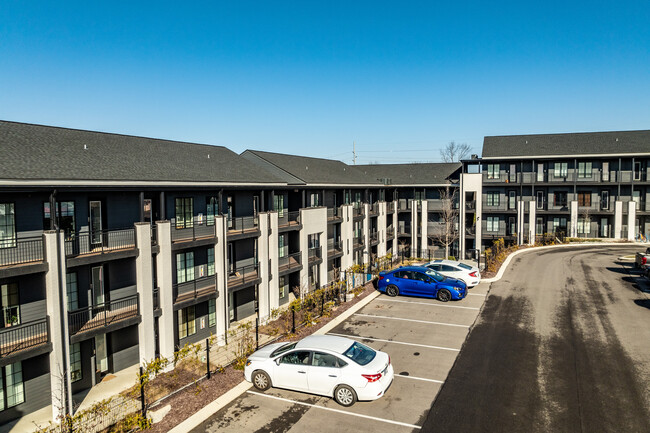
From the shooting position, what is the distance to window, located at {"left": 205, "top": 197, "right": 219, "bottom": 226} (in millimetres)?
21891

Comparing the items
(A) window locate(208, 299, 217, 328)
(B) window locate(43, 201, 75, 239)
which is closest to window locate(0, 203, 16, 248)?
(B) window locate(43, 201, 75, 239)

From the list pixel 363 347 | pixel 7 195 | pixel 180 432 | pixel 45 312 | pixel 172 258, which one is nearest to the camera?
pixel 180 432

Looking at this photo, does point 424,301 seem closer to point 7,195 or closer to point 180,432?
point 180,432

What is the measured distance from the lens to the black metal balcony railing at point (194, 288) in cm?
1950

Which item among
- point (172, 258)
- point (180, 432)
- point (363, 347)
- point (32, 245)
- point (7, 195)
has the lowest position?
point (180, 432)

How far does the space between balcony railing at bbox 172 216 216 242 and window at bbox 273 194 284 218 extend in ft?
20.4

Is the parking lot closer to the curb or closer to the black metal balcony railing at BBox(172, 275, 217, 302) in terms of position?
the curb

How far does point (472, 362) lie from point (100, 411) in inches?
459

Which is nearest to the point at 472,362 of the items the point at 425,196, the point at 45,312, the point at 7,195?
the point at 45,312

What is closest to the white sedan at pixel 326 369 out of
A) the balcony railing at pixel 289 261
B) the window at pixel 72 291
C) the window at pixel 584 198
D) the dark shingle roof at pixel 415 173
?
the window at pixel 72 291

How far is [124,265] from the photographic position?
17.8m

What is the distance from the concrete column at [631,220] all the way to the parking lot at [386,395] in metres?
33.6

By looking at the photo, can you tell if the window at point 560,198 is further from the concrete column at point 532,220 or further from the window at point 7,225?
the window at point 7,225

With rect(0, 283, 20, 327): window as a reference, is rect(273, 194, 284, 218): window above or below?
above
